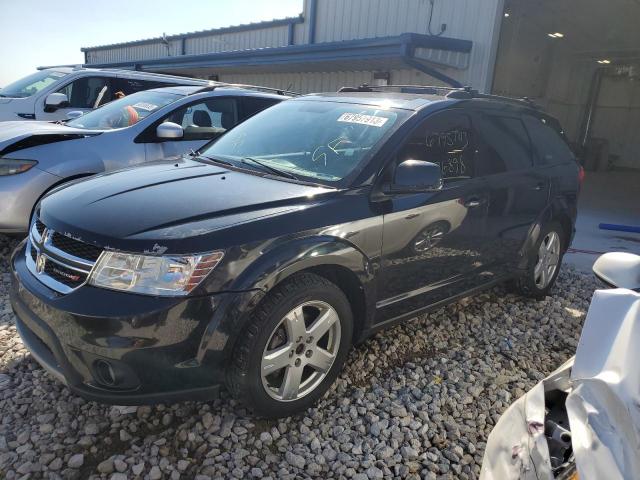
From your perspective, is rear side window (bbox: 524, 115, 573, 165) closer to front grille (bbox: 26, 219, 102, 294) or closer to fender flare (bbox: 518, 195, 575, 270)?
fender flare (bbox: 518, 195, 575, 270)

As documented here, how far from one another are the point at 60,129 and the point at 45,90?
136 inches

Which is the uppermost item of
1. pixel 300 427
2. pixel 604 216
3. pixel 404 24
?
pixel 404 24

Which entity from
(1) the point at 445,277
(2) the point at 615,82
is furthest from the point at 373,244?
(2) the point at 615,82

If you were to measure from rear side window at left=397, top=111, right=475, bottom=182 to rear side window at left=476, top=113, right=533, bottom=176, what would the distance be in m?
0.14

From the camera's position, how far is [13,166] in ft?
14.3

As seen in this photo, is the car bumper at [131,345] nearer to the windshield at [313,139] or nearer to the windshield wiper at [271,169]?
the windshield wiper at [271,169]

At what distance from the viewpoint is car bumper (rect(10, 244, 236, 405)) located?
2137 millimetres

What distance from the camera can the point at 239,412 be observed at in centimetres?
271

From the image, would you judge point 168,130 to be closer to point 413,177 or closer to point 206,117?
point 206,117

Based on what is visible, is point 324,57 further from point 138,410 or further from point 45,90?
point 138,410

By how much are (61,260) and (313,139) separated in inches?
65.3

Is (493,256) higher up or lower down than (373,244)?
lower down

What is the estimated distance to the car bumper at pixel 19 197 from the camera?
4.28 meters

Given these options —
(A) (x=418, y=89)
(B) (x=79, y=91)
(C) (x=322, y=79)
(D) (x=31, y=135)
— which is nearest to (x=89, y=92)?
(B) (x=79, y=91)
